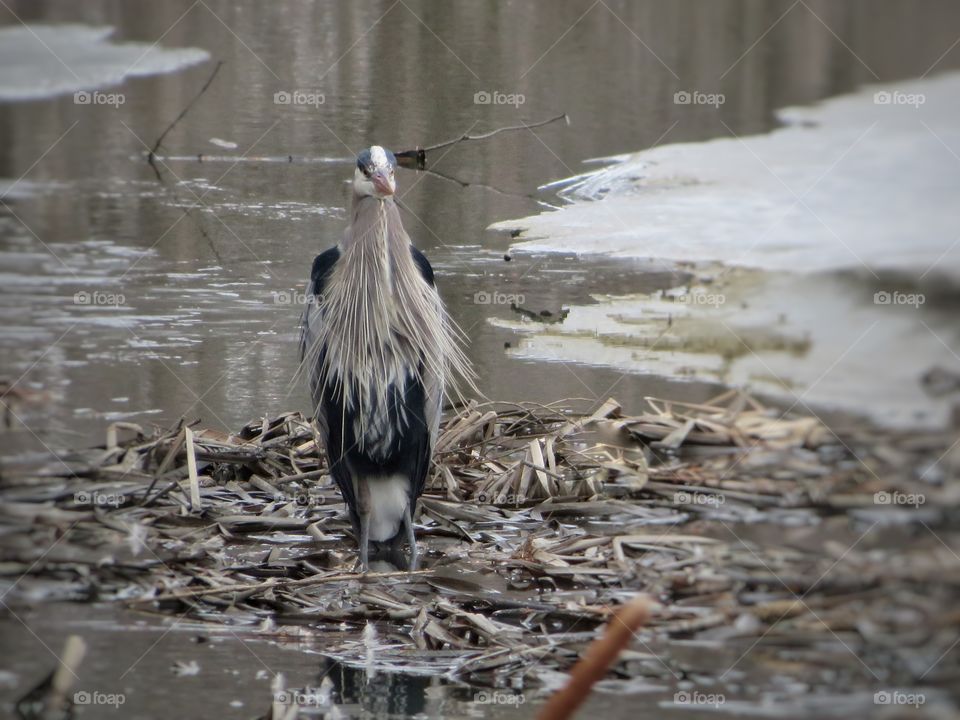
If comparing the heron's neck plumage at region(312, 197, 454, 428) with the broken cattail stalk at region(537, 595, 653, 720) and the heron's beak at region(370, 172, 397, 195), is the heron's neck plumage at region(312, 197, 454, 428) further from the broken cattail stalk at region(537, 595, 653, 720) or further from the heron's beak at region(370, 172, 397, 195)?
the broken cattail stalk at region(537, 595, 653, 720)

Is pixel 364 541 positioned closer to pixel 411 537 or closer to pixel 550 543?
pixel 411 537

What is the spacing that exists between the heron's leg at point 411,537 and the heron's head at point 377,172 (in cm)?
85

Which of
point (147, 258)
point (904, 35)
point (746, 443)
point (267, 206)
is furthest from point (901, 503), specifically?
point (267, 206)

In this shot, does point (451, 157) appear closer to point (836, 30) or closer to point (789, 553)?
point (836, 30)

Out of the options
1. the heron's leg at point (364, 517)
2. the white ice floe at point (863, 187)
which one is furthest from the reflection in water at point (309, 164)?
the heron's leg at point (364, 517)

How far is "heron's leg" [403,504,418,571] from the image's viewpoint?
273cm

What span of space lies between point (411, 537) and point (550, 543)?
367mm

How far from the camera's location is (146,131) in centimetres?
464

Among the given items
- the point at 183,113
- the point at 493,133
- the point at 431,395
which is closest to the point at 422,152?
the point at 493,133

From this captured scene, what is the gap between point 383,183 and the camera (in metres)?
2.82

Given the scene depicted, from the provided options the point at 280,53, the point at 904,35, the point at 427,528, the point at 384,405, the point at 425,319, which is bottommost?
the point at 427,528

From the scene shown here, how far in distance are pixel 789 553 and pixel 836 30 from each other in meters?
1.07

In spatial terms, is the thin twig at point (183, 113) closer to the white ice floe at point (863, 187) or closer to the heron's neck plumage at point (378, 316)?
the heron's neck plumage at point (378, 316)

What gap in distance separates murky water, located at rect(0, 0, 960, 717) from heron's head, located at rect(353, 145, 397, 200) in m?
0.68
